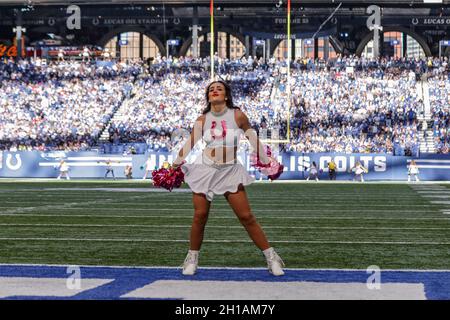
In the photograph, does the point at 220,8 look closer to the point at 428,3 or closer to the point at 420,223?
the point at 428,3

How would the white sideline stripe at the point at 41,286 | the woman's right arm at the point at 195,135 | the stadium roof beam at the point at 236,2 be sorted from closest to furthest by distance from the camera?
the white sideline stripe at the point at 41,286, the woman's right arm at the point at 195,135, the stadium roof beam at the point at 236,2

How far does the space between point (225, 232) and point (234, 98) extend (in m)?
32.3

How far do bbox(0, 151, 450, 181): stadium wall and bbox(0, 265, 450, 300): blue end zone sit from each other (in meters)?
27.4

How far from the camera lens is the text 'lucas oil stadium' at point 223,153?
8.34 metres

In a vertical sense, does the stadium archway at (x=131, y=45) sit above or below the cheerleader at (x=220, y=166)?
above

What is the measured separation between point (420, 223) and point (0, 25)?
46.3 m

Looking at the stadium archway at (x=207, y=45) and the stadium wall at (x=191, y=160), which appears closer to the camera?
the stadium wall at (x=191, y=160)

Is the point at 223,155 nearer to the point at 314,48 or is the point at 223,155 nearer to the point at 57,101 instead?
the point at 57,101

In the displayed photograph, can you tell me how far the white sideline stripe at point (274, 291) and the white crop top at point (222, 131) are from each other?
114 cm

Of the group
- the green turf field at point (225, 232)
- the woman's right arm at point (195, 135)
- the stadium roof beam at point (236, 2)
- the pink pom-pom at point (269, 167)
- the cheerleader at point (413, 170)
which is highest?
the stadium roof beam at point (236, 2)

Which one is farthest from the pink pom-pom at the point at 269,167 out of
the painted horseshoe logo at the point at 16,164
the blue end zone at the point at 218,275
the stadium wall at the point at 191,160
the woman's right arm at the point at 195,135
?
the painted horseshoe logo at the point at 16,164

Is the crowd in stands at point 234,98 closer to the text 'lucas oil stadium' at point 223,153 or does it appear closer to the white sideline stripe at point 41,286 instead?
the text 'lucas oil stadium' at point 223,153
